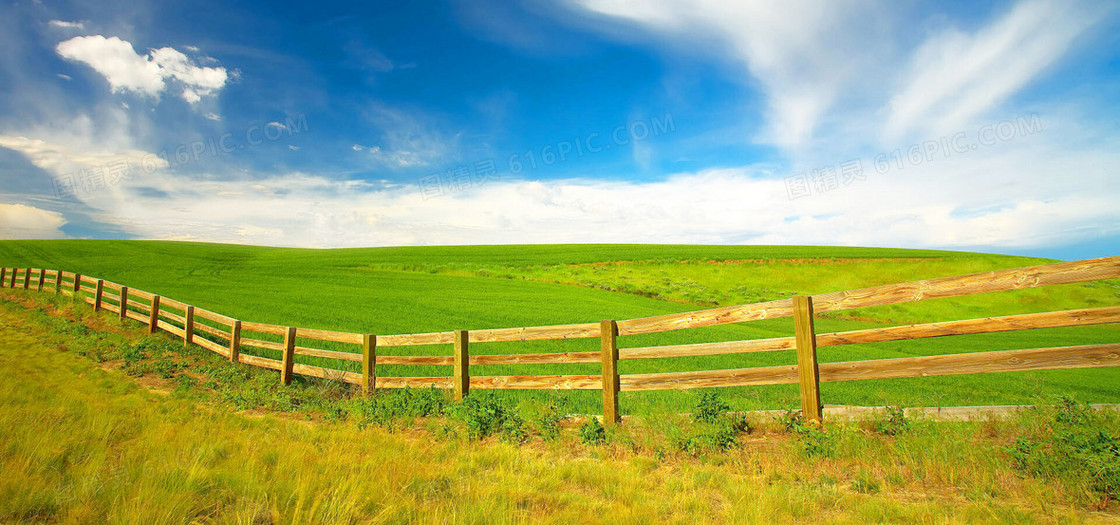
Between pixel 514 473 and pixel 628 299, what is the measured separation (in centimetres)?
2497

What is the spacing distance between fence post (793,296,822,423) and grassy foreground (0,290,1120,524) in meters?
0.38

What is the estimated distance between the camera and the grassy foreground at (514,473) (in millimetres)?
3289

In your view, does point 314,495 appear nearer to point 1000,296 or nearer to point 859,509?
point 859,509

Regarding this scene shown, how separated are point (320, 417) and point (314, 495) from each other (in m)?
4.92

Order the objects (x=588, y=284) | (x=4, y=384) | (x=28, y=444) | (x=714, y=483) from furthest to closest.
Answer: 1. (x=588, y=284)
2. (x=4, y=384)
3. (x=714, y=483)
4. (x=28, y=444)

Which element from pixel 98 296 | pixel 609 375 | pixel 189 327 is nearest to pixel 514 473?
pixel 609 375

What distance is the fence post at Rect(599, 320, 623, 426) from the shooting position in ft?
22.1

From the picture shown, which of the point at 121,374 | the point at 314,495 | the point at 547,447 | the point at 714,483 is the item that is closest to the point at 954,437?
the point at 714,483

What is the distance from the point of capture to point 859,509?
374 cm

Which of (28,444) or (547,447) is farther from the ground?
(28,444)

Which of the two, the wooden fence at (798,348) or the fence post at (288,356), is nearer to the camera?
the wooden fence at (798,348)

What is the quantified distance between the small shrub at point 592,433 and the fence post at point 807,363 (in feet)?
→ 7.87

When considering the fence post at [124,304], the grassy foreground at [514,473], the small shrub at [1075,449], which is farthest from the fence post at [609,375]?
the fence post at [124,304]

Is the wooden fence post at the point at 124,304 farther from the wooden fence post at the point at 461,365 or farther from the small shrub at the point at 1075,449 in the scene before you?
the small shrub at the point at 1075,449
